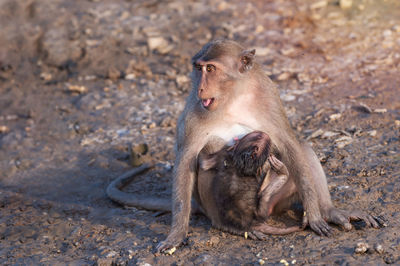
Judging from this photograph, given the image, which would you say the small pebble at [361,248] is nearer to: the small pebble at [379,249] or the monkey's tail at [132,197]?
the small pebble at [379,249]

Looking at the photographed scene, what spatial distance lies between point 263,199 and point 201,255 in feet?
2.11

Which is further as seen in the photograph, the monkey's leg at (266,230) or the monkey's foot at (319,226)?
the monkey's leg at (266,230)

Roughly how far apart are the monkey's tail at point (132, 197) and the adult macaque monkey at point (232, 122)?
2.03 feet

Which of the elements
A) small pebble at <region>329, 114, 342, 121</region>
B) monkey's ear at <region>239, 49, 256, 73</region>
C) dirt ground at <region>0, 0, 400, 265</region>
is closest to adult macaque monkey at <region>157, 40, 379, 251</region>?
Result: monkey's ear at <region>239, 49, 256, 73</region>

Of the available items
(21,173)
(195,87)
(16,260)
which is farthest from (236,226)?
(21,173)

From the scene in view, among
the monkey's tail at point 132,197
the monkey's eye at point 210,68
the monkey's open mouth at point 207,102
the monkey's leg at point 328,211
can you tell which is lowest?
the monkey's tail at point 132,197

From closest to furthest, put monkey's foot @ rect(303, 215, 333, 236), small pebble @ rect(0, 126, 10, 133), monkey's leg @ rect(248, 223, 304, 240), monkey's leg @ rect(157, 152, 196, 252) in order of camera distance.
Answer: monkey's foot @ rect(303, 215, 333, 236)
monkey's leg @ rect(248, 223, 304, 240)
monkey's leg @ rect(157, 152, 196, 252)
small pebble @ rect(0, 126, 10, 133)

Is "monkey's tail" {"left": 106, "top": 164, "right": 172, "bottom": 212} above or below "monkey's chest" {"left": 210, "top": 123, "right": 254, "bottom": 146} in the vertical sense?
below

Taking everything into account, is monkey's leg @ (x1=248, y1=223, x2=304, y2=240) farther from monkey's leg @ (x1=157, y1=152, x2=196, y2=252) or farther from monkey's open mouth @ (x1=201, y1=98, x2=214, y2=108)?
monkey's open mouth @ (x1=201, y1=98, x2=214, y2=108)

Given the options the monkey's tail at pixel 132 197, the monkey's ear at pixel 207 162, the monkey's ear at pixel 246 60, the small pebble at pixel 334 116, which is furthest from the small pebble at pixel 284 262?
the small pebble at pixel 334 116

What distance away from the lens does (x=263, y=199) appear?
4.11m

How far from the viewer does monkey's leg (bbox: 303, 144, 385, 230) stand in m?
3.97

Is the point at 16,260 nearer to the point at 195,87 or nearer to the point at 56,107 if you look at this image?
the point at 195,87

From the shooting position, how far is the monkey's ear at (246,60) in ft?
14.1
